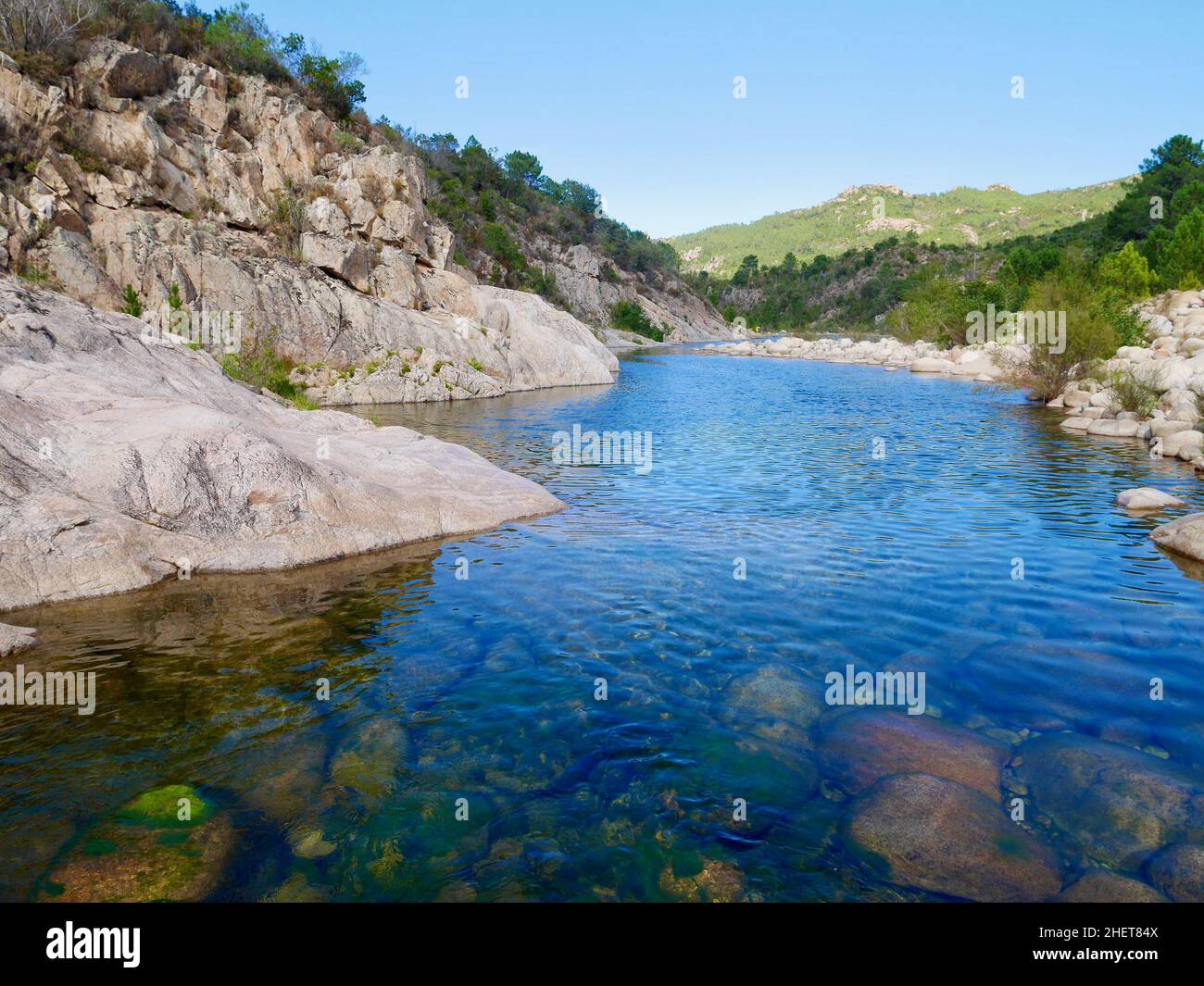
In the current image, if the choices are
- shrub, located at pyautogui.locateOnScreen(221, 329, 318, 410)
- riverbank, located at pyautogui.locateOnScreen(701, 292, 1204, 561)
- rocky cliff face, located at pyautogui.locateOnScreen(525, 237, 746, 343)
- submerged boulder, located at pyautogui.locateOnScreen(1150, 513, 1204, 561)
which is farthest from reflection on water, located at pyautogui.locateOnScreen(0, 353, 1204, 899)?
rocky cliff face, located at pyautogui.locateOnScreen(525, 237, 746, 343)

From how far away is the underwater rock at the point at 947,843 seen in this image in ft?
18.9

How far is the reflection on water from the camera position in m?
6.07

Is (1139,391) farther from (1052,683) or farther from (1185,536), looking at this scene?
(1052,683)

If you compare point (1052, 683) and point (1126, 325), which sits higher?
point (1126, 325)

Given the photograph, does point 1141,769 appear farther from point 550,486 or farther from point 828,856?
point 550,486

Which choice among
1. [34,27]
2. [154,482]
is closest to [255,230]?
[34,27]

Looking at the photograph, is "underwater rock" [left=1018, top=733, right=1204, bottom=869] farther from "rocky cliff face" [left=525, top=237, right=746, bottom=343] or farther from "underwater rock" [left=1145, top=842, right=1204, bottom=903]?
"rocky cliff face" [left=525, top=237, right=746, bottom=343]

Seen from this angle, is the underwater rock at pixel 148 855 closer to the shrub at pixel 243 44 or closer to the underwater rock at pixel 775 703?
the underwater rock at pixel 775 703

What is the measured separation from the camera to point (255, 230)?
1547 inches

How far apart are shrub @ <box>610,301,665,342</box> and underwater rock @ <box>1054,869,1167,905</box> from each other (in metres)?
96.5

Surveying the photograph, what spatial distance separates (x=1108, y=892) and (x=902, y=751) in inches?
83.3

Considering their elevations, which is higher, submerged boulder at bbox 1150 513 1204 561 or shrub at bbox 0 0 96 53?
shrub at bbox 0 0 96 53
